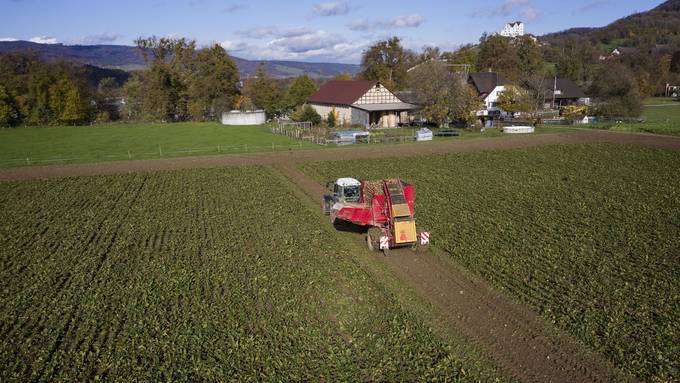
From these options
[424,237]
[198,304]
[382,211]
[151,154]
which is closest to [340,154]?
[151,154]

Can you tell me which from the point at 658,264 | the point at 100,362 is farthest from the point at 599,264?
the point at 100,362

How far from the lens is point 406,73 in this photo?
93.0m

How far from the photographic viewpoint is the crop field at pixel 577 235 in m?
12.3

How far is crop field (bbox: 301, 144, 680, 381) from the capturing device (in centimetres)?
1227

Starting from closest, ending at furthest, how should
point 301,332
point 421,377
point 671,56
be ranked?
point 421,377, point 301,332, point 671,56

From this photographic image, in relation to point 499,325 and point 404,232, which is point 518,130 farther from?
point 499,325

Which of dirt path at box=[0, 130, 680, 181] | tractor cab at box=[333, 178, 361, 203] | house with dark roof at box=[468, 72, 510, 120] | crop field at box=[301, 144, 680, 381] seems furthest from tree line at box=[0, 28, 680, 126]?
tractor cab at box=[333, 178, 361, 203]

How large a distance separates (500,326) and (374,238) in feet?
20.6

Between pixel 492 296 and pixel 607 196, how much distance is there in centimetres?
1471

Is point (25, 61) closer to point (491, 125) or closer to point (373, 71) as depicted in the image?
point (373, 71)

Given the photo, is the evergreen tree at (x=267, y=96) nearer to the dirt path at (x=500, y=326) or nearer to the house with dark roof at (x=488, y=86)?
the house with dark roof at (x=488, y=86)

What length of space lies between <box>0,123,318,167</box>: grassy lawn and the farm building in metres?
10.9

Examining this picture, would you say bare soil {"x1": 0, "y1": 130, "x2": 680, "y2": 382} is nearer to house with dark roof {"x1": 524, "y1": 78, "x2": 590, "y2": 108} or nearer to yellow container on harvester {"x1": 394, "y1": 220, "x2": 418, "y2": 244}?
yellow container on harvester {"x1": 394, "y1": 220, "x2": 418, "y2": 244}

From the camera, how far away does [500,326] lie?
12586 mm
